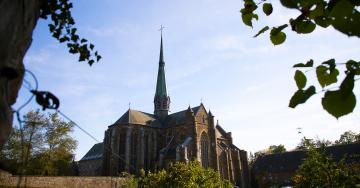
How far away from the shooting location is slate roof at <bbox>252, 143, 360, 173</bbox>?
50625 millimetres

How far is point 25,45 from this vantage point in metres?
2.00

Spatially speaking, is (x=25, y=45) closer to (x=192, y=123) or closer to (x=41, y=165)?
(x=41, y=165)

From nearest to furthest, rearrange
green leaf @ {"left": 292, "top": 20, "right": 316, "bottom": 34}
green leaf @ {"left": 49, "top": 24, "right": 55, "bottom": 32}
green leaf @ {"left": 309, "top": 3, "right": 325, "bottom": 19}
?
green leaf @ {"left": 309, "top": 3, "right": 325, "bottom": 19}, green leaf @ {"left": 292, "top": 20, "right": 316, "bottom": 34}, green leaf @ {"left": 49, "top": 24, "right": 55, "bottom": 32}

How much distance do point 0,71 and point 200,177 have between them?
17.4 m

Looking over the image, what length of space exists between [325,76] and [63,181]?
27734 millimetres

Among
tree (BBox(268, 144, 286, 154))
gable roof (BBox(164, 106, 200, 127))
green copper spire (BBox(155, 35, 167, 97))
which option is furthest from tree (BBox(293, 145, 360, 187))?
tree (BBox(268, 144, 286, 154))

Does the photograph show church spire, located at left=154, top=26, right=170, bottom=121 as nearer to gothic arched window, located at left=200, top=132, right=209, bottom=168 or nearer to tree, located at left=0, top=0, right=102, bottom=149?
gothic arched window, located at left=200, top=132, right=209, bottom=168

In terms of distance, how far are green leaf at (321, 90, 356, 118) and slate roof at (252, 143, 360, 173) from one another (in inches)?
2077

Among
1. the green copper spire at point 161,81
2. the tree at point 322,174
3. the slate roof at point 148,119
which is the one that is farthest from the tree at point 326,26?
the green copper spire at point 161,81

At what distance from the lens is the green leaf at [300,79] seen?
1.69 m

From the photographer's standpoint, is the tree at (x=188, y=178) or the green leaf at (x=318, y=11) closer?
the green leaf at (x=318, y=11)

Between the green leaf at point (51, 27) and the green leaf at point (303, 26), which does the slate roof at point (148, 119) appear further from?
the green leaf at point (303, 26)

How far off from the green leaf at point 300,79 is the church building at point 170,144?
125 feet

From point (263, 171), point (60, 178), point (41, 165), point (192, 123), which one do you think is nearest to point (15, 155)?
point (41, 165)
